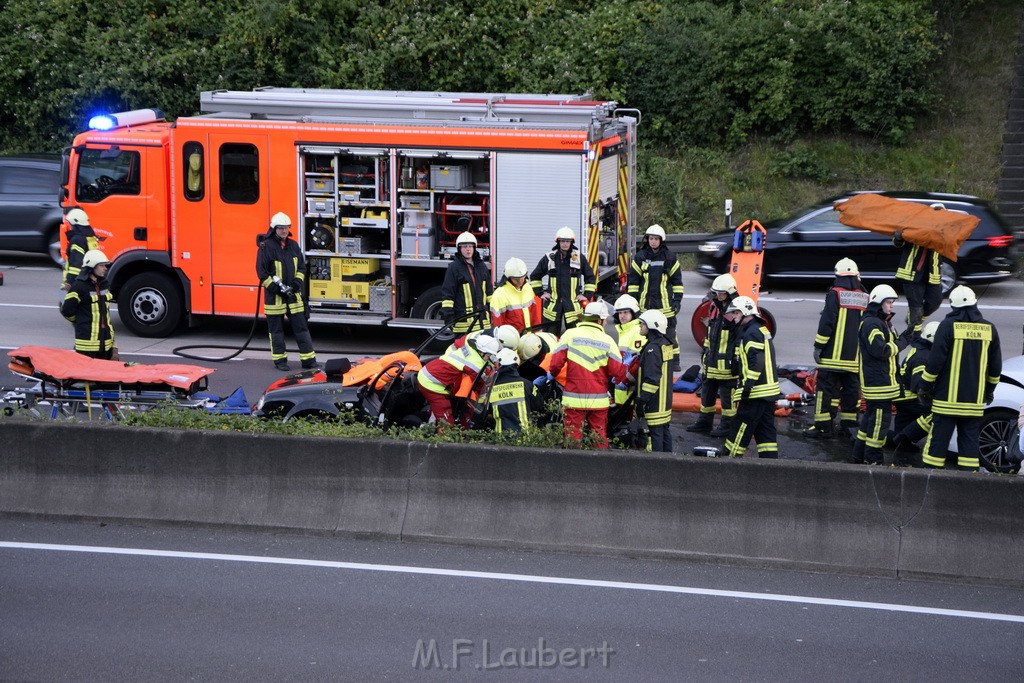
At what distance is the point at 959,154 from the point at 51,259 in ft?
54.5

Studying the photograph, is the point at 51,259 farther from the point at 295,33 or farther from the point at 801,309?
the point at 801,309

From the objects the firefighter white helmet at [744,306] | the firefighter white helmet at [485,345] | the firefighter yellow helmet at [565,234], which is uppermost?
the firefighter yellow helmet at [565,234]

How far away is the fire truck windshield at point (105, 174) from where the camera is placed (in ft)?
50.9

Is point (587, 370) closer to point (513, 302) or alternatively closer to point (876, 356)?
point (876, 356)

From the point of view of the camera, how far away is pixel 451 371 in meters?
9.90

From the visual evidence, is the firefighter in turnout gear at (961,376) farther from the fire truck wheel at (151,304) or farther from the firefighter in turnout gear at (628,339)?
the fire truck wheel at (151,304)

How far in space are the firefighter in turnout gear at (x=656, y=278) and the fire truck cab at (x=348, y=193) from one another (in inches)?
36.7

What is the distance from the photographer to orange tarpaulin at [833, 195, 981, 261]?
13.7m

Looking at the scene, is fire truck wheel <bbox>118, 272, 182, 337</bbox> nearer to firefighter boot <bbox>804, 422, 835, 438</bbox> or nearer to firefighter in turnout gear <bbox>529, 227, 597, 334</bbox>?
firefighter in turnout gear <bbox>529, 227, 597, 334</bbox>

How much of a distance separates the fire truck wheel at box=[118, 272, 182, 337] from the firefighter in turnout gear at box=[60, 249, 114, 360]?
3.23 meters

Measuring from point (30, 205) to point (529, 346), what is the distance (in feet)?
41.0

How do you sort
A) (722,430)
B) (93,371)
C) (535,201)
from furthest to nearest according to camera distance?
(535,201)
(722,430)
(93,371)

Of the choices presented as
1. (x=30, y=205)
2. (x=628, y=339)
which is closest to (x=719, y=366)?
(x=628, y=339)

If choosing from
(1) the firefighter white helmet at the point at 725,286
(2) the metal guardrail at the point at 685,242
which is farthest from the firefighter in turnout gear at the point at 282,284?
(2) the metal guardrail at the point at 685,242
